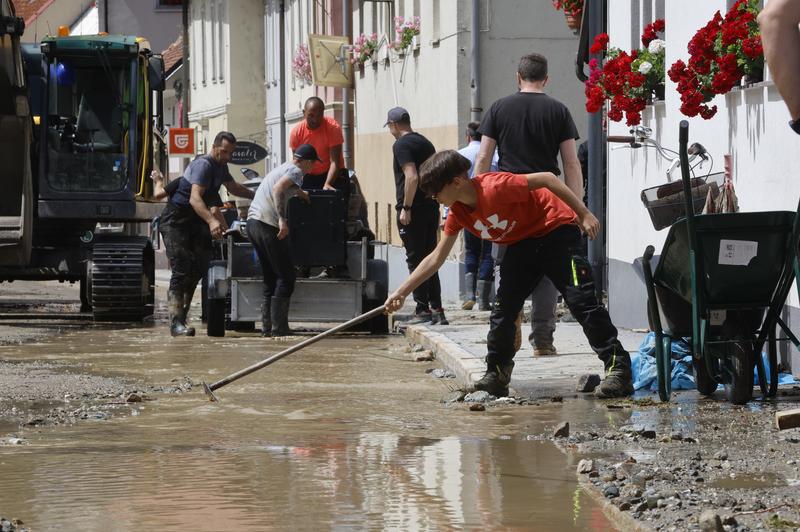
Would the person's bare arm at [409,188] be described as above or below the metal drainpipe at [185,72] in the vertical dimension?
below

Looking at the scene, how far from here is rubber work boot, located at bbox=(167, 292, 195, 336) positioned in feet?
52.2

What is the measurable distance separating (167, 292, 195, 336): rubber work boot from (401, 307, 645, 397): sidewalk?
81.2 inches

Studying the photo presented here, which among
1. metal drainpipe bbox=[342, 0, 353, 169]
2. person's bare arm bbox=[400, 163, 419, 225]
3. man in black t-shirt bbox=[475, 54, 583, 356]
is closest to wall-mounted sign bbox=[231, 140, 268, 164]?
metal drainpipe bbox=[342, 0, 353, 169]

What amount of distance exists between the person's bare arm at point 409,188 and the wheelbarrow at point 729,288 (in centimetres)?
638

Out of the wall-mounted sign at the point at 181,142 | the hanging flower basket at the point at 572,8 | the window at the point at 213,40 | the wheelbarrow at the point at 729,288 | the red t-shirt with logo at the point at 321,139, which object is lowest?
the wheelbarrow at the point at 729,288

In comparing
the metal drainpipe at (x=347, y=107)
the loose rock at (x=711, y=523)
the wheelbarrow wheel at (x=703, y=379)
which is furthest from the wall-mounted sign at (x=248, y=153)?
the loose rock at (x=711, y=523)

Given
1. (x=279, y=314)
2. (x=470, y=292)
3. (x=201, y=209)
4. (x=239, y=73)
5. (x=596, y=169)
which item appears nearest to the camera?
(x=279, y=314)

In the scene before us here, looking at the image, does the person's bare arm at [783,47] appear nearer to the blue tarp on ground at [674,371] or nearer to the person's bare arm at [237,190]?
the blue tarp on ground at [674,371]

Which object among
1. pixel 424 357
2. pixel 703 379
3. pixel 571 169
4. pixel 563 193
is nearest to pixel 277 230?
pixel 424 357

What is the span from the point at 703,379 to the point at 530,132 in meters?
2.69

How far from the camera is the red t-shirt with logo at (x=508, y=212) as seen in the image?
9.26 meters

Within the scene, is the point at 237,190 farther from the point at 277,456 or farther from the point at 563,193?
the point at 277,456

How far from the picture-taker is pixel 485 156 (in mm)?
Answer: 11445

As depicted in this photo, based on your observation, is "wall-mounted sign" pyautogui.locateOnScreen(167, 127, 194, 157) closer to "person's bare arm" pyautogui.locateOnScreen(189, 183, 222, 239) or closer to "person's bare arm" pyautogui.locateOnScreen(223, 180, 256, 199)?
"person's bare arm" pyautogui.locateOnScreen(223, 180, 256, 199)
